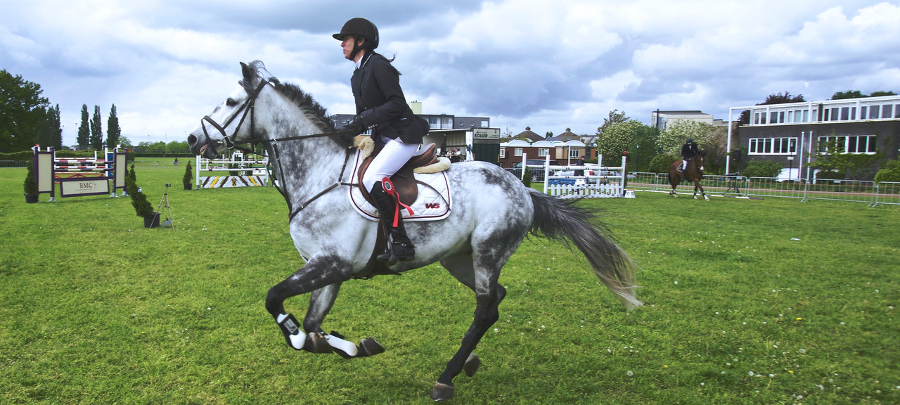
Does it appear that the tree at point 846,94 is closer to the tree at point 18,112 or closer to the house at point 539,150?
the house at point 539,150

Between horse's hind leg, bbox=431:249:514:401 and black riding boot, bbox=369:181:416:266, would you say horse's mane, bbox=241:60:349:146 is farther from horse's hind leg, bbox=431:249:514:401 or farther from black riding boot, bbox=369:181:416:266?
horse's hind leg, bbox=431:249:514:401

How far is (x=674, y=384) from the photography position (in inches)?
184

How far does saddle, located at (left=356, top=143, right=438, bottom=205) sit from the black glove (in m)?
0.24

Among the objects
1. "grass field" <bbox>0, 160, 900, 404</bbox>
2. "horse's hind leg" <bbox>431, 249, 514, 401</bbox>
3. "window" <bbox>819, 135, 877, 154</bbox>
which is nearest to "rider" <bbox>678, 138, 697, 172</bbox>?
"grass field" <bbox>0, 160, 900, 404</bbox>

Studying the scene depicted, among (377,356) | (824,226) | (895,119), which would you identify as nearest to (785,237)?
(824,226)

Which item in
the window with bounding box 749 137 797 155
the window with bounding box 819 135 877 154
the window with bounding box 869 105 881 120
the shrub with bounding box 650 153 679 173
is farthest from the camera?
the shrub with bounding box 650 153 679 173

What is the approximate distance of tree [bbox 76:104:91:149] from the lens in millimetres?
114375

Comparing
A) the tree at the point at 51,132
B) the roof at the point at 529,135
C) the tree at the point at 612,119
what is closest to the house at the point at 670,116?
the tree at the point at 612,119

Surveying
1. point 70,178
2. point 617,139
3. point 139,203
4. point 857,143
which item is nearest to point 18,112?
point 70,178

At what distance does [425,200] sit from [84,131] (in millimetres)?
136515

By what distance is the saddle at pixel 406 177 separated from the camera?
4340mm

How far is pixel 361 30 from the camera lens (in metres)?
4.41

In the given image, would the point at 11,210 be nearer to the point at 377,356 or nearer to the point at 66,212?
the point at 66,212

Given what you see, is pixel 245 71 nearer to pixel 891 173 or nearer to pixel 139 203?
pixel 139 203
